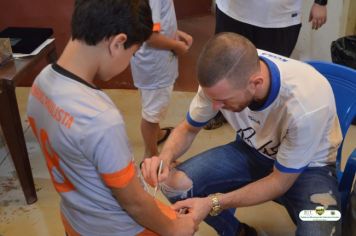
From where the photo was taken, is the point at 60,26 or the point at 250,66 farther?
the point at 60,26

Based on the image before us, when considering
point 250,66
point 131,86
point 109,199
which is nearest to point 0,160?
point 131,86

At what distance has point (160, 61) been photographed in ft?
5.54

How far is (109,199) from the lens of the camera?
0.94 metres

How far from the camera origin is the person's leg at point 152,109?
1795 millimetres

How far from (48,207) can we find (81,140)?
1.13 m

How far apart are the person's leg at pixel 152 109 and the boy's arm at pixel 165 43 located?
0.64 ft

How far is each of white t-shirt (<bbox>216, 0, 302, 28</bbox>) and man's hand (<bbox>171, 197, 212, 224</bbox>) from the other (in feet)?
3.07

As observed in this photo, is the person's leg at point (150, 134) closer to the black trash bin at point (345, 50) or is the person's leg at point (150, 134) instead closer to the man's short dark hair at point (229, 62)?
the man's short dark hair at point (229, 62)

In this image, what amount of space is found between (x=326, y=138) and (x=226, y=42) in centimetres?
44

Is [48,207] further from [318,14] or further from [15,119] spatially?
[318,14]

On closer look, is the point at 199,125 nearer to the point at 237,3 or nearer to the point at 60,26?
the point at 237,3

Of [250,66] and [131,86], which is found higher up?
[250,66]
